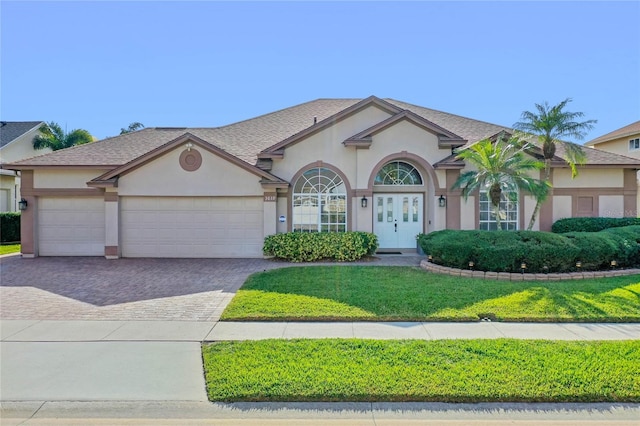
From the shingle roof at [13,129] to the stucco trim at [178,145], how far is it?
2008cm

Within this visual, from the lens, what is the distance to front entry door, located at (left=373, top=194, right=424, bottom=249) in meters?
15.5

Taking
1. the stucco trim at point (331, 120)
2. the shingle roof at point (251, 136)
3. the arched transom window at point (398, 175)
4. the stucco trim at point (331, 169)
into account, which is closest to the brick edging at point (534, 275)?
the stucco trim at point (331, 169)

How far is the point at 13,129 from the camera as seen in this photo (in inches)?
1160

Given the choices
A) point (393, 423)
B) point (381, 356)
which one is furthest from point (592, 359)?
point (393, 423)

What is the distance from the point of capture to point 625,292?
29.0 feet

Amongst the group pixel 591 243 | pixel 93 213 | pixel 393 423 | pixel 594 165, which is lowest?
pixel 393 423

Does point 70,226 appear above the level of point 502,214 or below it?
below

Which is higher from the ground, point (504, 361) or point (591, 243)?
point (591, 243)

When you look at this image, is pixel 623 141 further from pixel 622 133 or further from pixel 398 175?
pixel 398 175

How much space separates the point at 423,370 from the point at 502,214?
12.6 m

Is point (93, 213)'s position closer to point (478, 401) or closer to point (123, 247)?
point (123, 247)

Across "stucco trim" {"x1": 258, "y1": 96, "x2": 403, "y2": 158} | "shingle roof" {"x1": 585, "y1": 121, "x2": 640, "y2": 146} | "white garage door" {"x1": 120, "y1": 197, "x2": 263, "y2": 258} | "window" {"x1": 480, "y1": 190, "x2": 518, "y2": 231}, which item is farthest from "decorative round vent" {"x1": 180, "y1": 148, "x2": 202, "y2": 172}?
"shingle roof" {"x1": 585, "y1": 121, "x2": 640, "y2": 146}

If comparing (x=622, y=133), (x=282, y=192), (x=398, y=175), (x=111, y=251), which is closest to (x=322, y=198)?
(x=282, y=192)

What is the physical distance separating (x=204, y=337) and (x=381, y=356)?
3059 mm
